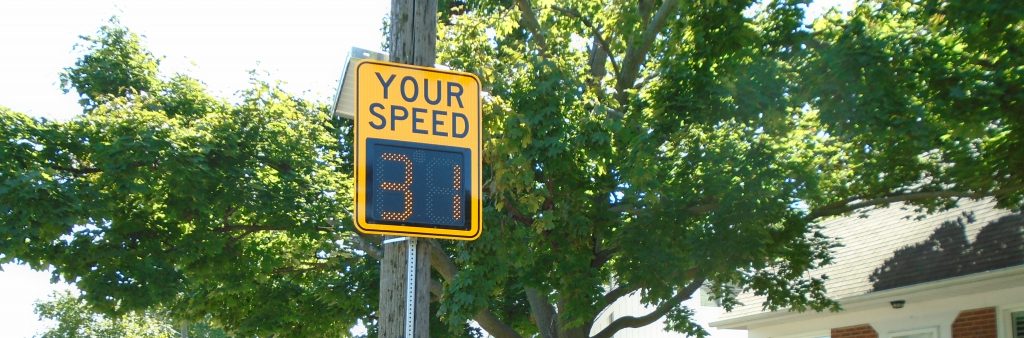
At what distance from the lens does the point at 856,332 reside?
1955cm

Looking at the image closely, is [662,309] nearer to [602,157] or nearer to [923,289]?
[923,289]

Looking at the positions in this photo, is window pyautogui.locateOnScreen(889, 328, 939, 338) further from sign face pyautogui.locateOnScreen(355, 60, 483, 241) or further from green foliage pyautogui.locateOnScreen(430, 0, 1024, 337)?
sign face pyautogui.locateOnScreen(355, 60, 483, 241)

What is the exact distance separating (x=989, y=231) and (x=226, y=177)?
1111 centimetres

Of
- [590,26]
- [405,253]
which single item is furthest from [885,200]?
[405,253]

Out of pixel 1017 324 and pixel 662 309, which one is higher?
pixel 662 309

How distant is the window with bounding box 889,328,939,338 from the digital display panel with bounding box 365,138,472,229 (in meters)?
12.6

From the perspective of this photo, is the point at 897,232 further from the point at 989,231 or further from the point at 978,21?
the point at 978,21

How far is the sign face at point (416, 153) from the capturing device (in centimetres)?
670

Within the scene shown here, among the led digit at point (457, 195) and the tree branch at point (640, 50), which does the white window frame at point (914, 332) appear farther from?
the led digit at point (457, 195)

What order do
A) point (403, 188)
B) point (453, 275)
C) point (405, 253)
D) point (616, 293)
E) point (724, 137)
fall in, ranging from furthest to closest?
point (453, 275) < point (616, 293) < point (724, 137) < point (405, 253) < point (403, 188)

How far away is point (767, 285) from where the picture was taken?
713 inches

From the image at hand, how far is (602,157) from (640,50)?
3042 mm

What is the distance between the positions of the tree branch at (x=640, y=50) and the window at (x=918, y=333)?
5.58 m

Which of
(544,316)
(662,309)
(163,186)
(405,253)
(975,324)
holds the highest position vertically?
(163,186)
